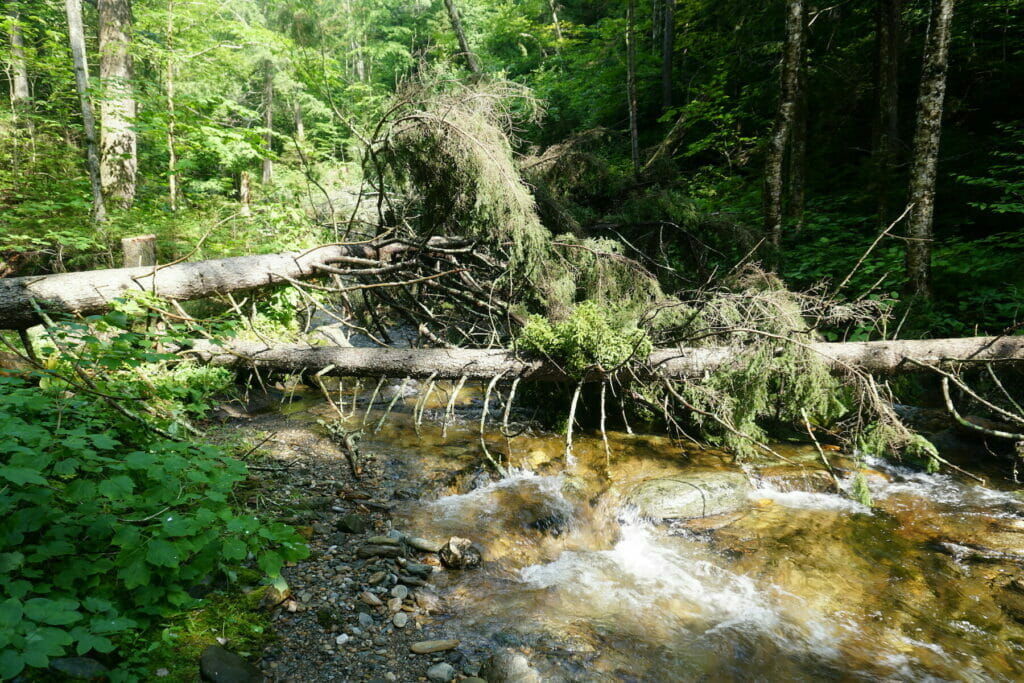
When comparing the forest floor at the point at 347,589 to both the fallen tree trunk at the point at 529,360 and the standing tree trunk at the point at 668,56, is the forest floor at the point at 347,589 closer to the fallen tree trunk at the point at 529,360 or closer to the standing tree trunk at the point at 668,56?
the fallen tree trunk at the point at 529,360

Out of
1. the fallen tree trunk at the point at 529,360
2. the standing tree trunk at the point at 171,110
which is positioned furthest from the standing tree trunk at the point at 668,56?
the standing tree trunk at the point at 171,110

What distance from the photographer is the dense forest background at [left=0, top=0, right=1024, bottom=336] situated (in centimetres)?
707

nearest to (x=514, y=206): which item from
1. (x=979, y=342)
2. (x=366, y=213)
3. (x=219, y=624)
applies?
(x=366, y=213)

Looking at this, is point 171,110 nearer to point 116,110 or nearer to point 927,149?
point 116,110

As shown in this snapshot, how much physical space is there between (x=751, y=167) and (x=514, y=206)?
34.8 ft

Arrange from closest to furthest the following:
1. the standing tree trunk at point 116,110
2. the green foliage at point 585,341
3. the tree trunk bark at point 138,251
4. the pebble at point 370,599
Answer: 1. the pebble at point 370,599
2. the green foliage at point 585,341
3. the tree trunk bark at point 138,251
4. the standing tree trunk at point 116,110

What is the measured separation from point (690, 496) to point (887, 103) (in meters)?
9.52

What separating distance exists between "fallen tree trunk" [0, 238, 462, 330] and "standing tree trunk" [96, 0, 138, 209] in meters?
5.96

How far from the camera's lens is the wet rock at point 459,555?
13.2ft

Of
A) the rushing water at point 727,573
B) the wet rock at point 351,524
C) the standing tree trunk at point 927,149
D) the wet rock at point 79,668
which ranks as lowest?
the rushing water at point 727,573

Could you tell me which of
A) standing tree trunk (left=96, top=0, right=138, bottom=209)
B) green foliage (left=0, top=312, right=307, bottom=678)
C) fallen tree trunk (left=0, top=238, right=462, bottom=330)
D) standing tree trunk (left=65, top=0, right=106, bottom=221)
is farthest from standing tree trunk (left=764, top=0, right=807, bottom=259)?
standing tree trunk (left=96, top=0, right=138, bottom=209)

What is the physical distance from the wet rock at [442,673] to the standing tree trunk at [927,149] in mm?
7137

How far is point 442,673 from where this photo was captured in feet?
9.55

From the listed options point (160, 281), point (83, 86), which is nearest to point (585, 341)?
point (160, 281)
